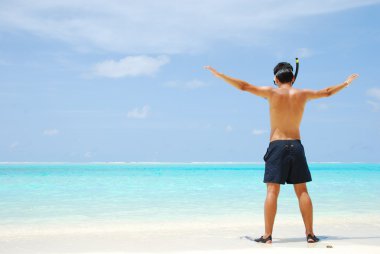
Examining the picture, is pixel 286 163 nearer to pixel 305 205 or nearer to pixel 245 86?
pixel 305 205

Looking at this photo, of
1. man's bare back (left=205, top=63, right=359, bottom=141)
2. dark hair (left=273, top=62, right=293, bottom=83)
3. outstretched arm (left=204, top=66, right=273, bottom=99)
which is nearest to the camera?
outstretched arm (left=204, top=66, right=273, bottom=99)

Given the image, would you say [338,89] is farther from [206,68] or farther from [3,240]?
[3,240]

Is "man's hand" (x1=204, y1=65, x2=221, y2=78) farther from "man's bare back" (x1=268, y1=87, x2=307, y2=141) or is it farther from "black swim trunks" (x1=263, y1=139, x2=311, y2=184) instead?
"black swim trunks" (x1=263, y1=139, x2=311, y2=184)

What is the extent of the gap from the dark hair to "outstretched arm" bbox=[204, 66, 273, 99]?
0.65ft

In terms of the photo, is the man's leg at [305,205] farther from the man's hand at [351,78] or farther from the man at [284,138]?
the man's hand at [351,78]

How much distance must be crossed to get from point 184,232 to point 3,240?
6.65ft

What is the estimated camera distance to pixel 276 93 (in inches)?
180

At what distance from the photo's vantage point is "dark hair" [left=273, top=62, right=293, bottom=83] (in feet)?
15.3

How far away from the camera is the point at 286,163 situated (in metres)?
4.46

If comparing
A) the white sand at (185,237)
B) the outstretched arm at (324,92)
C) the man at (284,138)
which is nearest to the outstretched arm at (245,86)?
the man at (284,138)

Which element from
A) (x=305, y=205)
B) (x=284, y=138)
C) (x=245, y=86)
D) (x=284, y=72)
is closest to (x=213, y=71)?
(x=245, y=86)

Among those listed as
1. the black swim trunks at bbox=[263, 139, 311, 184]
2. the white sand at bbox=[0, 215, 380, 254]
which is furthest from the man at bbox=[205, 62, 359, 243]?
the white sand at bbox=[0, 215, 380, 254]

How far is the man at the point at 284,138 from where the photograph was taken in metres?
4.48

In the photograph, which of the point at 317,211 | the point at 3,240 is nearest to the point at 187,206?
the point at 317,211
